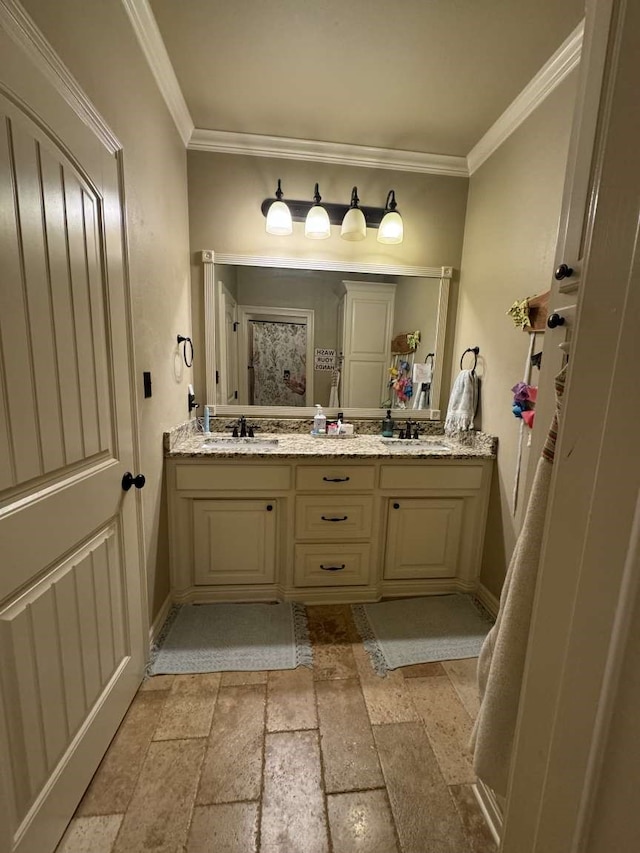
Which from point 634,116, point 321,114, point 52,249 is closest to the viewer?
point 634,116

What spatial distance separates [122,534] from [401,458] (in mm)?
1302

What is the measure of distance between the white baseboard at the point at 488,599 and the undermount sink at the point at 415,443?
0.83 meters

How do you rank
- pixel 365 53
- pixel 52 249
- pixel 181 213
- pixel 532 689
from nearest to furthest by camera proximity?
pixel 532 689 < pixel 52 249 < pixel 365 53 < pixel 181 213

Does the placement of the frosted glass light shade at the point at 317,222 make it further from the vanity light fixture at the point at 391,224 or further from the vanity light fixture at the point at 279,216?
the vanity light fixture at the point at 391,224

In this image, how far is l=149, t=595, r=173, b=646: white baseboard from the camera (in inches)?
62.0

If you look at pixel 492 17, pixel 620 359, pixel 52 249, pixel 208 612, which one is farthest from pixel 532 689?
pixel 492 17

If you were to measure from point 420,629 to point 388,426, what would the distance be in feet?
3.84

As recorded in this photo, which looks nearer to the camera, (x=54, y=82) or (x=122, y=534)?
(x=54, y=82)

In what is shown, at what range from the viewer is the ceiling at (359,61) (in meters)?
1.25

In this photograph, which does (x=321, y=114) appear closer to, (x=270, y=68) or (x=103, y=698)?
(x=270, y=68)

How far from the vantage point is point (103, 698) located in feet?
3.60

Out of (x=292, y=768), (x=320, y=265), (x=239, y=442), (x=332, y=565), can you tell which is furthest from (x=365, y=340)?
(x=292, y=768)

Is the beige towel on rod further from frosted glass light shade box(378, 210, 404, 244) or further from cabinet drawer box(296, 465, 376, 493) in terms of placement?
frosted glass light shade box(378, 210, 404, 244)

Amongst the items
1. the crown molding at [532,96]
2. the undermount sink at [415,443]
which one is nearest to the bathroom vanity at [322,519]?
the undermount sink at [415,443]
